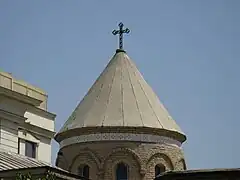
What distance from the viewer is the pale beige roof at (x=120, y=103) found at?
3825 cm

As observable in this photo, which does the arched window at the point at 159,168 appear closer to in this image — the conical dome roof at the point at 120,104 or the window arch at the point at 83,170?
the conical dome roof at the point at 120,104

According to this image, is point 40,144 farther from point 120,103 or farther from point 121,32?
point 121,32

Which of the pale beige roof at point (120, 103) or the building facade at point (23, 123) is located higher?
the pale beige roof at point (120, 103)

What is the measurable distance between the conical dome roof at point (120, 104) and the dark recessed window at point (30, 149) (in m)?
9.49

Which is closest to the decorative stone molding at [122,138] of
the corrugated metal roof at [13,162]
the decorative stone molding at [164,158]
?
the decorative stone molding at [164,158]

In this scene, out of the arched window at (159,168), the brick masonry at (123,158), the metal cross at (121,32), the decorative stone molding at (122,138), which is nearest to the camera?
the brick masonry at (123,158)

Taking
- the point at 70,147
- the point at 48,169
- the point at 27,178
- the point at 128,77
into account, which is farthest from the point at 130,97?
the point at 27,178

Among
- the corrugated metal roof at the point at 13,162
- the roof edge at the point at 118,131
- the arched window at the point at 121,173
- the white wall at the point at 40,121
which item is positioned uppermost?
the roof edge at the point at 118,131

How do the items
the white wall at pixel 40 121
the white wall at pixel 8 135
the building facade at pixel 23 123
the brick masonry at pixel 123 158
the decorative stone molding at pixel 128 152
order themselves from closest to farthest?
the building facade at pixel 23 123 < the white wall at pixel 8 135 < the white wall at pixel 40 121 < the brick masonry at pixel 123 158 < the decorative stone molding at pixel 128 152

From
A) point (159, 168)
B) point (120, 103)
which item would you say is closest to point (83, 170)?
point (159, 168)

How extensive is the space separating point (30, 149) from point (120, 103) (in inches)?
455

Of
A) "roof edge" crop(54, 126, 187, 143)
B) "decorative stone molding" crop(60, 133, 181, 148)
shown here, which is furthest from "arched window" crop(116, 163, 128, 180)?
"roof edge" crop(54, 126, 187, 143)

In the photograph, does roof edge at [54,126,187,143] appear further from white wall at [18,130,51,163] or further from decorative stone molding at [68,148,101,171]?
white wall at [18,130,51,163]

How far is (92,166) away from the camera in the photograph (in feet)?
123
